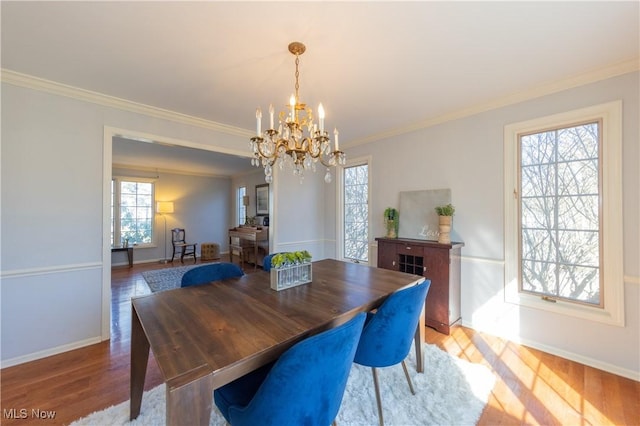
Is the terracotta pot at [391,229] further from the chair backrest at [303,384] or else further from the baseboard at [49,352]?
the baseboard at [49,352]

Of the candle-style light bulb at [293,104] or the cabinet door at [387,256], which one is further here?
the cabinet door at [387,256]

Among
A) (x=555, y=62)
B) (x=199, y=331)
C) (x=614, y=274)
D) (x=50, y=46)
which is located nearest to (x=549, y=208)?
(x=614, y=274)

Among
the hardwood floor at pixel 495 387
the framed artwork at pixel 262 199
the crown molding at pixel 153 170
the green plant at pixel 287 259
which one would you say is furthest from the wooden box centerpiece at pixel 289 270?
the crown molding at pixel 153 170

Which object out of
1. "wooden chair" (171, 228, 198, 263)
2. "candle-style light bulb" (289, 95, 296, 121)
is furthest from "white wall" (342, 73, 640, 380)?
"wooden chair" (171, 228, 198, 263)

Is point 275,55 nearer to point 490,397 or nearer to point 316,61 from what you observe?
point 316,61

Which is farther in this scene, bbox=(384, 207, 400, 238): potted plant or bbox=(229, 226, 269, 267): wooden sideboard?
bbox=(229, 226, 269, 267): wooden sideboard

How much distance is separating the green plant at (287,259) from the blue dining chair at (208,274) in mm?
503

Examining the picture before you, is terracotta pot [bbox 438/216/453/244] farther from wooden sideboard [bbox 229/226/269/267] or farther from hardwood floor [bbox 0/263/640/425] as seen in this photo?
wooden sideboard [bbox 229/226/269/267]

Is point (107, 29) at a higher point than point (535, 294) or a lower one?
higher

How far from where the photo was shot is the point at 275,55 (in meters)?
1.88

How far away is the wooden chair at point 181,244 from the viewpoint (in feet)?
21.3

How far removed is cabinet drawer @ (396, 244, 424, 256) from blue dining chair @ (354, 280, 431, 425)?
1418 millimetres

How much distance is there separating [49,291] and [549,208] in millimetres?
4786

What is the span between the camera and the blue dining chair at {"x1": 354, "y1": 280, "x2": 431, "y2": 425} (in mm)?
1481
